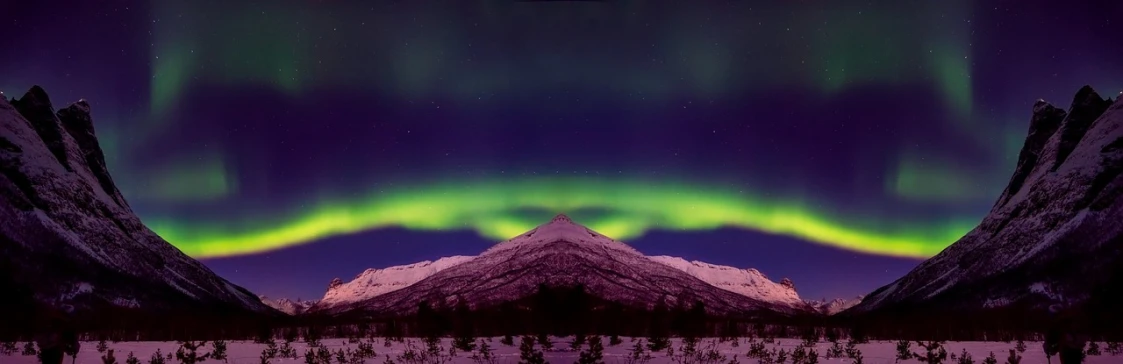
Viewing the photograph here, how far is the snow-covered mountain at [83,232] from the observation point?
51094 millimetres

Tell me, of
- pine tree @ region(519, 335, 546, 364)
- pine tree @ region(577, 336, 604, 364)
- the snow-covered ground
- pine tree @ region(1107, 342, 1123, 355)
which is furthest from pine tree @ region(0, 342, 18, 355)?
pine tree @ region(1107, 342, 1123, 355)

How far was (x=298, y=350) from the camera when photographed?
21.7 metres

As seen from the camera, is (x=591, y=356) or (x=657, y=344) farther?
(x=657, y=344)

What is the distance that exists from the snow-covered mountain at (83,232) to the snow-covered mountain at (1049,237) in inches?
2702

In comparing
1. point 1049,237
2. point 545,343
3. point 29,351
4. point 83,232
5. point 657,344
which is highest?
point 83,232

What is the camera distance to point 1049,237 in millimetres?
85812

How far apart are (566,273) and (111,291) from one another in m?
93.6

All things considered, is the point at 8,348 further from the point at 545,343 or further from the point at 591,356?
the point at 591,356

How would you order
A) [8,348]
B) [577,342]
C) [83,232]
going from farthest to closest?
[83,232]
[8,348]
[577,342]

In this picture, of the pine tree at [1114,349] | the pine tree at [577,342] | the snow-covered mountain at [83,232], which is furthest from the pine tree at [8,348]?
the pine tree at [1114,349]

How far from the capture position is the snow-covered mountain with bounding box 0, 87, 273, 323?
51094 mm

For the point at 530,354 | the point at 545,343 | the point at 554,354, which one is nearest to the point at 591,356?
the point at 554,354

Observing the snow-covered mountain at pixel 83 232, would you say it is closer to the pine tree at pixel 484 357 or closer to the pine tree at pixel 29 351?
the pine tree at pixel 29 351

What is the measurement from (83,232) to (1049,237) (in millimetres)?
168670
